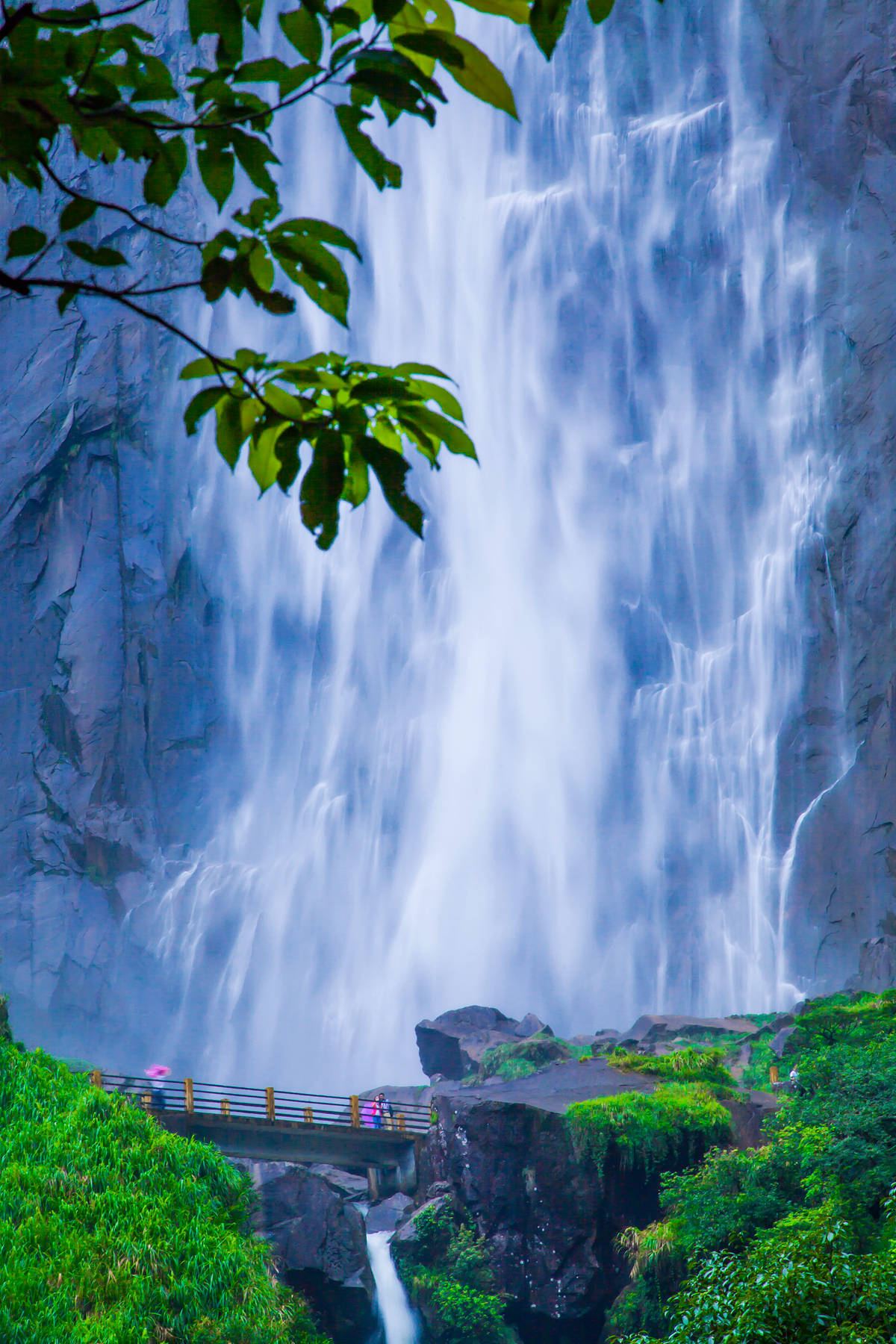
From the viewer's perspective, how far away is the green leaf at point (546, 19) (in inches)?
47.9

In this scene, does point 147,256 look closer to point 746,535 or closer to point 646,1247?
point 746,535

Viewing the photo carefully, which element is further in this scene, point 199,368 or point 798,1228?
point 798,1228

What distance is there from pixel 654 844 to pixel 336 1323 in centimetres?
2006

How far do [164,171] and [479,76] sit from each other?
50 centimetres

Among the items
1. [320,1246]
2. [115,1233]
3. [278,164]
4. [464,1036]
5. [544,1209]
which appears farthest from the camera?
[464,1036]

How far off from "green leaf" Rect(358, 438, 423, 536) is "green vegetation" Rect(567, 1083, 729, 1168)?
12641 mm

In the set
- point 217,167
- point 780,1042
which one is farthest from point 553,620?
point 217,167

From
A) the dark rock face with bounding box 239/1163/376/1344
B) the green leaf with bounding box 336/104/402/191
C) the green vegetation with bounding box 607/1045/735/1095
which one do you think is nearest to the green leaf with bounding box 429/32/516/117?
the green leaf with bounding box 336/104/402/191

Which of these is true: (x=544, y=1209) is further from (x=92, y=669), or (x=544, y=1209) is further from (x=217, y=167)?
(x=92, y=669)

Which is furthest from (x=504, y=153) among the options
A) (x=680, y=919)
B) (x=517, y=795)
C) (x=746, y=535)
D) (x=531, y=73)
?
(x=680, y=919)

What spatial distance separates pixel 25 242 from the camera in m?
1.32

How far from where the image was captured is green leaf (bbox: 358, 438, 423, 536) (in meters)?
1.18

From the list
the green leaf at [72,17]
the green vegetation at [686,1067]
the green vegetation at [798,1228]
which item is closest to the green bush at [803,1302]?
the green vegetation at [798,1228]

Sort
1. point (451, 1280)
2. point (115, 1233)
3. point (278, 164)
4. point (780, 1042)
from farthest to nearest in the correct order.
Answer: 1. point (780, 1042)
2. point (451, 1280)
3. point (115, 1233)
4. point (278, 164)
